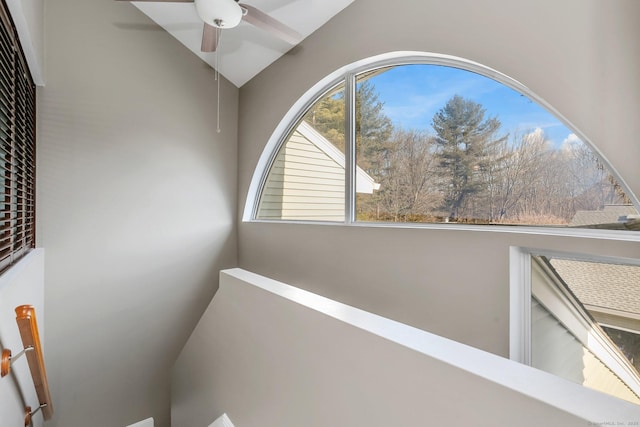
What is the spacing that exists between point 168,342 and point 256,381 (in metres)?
1.98

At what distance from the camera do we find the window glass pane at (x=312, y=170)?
2.79 meters

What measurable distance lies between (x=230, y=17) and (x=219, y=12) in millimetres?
73

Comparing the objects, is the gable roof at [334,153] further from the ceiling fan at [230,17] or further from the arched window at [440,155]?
the ceiling fan at [230,17]

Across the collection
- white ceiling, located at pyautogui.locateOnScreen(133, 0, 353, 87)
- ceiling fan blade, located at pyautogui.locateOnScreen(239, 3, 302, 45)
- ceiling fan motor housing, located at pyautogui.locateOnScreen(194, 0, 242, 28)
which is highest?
white ceiling, located at pyautogui.locateOnScreen(133, 0, 353, 87)

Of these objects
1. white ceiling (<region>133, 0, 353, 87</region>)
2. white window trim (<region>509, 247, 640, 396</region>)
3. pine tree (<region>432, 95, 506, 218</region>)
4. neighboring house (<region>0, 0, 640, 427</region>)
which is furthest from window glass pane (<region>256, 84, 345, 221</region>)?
white window trim (<region>509, 247, 640, 396</region>)

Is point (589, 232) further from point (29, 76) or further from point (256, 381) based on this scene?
point (29, 76)

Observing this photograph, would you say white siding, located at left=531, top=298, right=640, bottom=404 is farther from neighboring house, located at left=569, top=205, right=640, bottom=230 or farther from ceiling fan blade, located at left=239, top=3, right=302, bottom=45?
ceiling fan blade, located at left=239, top=3, right=302, bottom=45

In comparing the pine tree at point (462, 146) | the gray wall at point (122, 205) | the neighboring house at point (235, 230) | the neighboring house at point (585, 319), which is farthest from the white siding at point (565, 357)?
the gray wall at point (122, 205)

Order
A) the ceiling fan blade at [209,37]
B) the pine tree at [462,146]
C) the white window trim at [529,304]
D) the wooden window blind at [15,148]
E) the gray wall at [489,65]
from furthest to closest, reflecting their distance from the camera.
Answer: the ceiling fan blade at [209,37]
the pine tree at [462,146]
the wooden window blind at [15,148]
the white window trim at [529,304]
the gray wall at [489,65]

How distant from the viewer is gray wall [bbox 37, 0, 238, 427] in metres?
2.77

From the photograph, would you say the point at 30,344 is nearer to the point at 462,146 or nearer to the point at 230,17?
the point at 230,17

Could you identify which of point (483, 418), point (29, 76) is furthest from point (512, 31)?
point (29, 76)

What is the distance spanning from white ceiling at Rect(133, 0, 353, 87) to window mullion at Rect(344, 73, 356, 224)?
0.54 m

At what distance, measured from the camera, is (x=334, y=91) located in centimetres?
285
